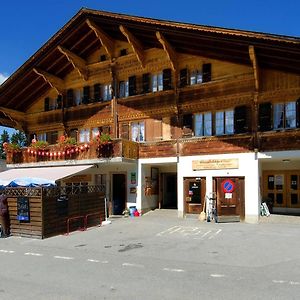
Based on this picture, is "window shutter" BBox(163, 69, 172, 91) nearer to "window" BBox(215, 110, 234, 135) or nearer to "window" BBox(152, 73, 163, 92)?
"window" BBox(152, 73, 163, 92)

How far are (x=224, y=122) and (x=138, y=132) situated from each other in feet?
18.5

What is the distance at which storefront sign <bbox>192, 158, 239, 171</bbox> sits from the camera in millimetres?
20812

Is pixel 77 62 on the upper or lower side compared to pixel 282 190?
upper

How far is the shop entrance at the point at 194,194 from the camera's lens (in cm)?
2188

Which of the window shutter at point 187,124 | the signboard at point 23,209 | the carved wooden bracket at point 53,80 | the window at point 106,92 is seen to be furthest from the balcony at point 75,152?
the signboard at point 23,209

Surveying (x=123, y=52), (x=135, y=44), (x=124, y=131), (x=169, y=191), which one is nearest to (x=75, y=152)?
(x=124, y=131)

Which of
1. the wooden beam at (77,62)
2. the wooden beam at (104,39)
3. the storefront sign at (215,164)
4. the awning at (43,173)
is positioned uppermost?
the wooden beam at (104,39)

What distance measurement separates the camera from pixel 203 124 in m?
22.1

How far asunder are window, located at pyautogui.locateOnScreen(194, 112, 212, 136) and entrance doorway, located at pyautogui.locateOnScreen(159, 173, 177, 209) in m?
5.05

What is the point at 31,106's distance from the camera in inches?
1177

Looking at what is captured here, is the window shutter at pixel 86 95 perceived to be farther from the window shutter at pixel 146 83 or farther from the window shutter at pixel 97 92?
the window shutter at pixel 146 83

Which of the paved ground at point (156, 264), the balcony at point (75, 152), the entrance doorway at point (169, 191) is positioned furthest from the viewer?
the entrance doorway at point (169, 191)

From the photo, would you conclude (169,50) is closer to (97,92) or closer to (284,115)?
(97,92)

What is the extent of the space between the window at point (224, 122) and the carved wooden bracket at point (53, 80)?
12.1 metres
